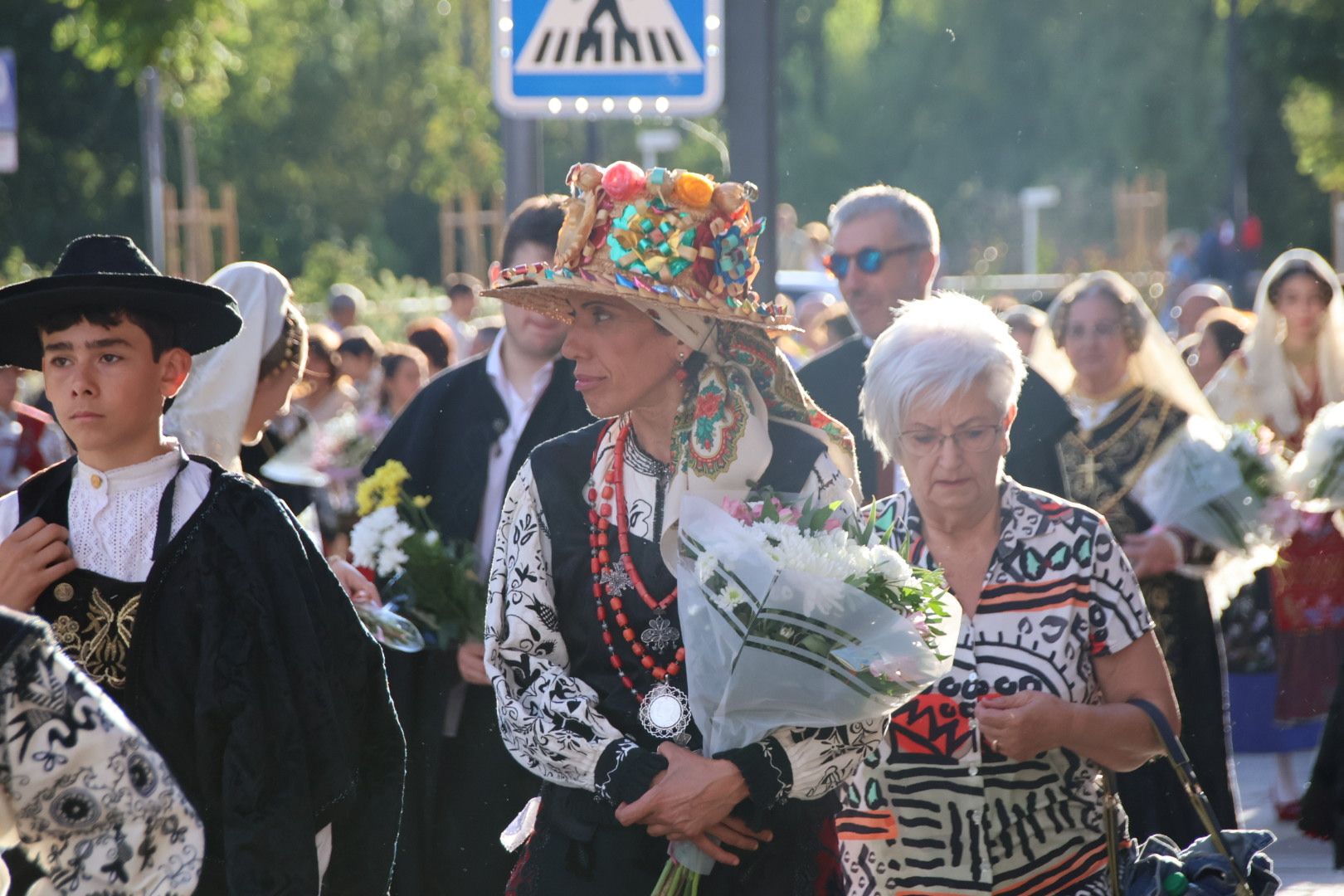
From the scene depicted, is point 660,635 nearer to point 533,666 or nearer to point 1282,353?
point 533,666

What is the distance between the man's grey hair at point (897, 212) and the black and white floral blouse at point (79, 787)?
3.88 m

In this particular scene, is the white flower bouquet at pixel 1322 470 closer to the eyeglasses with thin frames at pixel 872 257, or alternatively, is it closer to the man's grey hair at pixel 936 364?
the eyeglasses with thin frames at pixel 872 257

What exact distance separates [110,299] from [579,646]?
3.77 ft

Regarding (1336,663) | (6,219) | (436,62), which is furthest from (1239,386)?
(436,62)

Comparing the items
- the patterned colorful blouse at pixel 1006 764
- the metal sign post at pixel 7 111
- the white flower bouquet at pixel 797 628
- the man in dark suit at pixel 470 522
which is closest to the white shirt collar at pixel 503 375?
the man in dark suit at pixel 470 522

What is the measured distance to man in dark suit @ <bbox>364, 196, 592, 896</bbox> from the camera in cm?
553

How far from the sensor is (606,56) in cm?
654

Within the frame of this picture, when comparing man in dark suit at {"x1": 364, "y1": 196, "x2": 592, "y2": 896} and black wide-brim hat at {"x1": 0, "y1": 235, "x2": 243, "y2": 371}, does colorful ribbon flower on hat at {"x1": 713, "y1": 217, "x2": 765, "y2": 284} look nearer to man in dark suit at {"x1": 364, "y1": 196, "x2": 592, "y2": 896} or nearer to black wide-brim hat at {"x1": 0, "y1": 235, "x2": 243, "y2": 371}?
black wide-brim hat at {"x1": 0, "y1": 235, "x2": 243, "y2": 371}

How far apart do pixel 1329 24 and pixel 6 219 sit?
2200 centimetres

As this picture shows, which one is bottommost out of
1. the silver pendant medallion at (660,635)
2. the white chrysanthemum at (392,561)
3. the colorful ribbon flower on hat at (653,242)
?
the white chrysanthemum at (392,561)

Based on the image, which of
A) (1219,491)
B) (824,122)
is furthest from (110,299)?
(824,122)

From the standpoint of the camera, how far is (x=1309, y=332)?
924cm

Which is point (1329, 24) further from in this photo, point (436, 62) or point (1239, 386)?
point (1239, 386)

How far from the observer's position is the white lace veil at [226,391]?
15.2 feet
